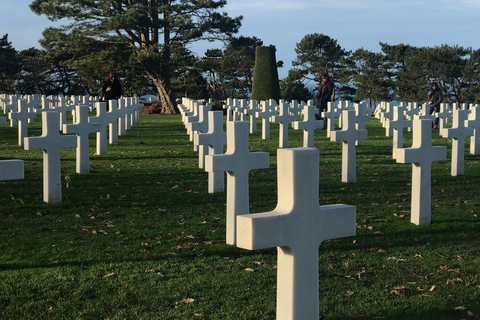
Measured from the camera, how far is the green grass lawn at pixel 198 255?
4504mm

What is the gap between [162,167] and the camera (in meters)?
12.5

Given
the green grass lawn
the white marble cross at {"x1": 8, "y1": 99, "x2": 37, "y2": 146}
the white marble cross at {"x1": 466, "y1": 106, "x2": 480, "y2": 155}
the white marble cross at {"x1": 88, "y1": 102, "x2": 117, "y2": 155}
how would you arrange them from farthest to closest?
the white marble cross at {"x1": 8, "y1": 99, "x2": 37, "y2": 146}
the white marble cross at {"x1": 466, "y1": 106, "x2": 480, "y2": 155}
the white marble cross at {"x1": 88, "y1": 102, "x2": 117, "y2": 155}
the green grass lawn

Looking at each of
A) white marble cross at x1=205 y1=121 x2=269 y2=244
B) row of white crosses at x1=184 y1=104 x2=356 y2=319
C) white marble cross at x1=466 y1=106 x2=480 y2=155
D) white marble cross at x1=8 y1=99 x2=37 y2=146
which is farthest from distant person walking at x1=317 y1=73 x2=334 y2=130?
row of white crosses at x1=184 y1=104 x2=356 y2=319

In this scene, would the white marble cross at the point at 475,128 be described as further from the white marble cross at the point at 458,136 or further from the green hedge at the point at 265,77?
the green hedge at the point at 265,77

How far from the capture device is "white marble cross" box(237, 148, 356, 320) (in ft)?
10.3

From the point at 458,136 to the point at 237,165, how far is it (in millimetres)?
5940

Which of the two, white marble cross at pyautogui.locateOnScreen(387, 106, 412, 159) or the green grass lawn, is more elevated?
white marble cross at pyautogui.locateOnScreen(387, 106, 412, 159)

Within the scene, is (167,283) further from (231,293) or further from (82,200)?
(82,200)

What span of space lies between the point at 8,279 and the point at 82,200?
3.71 metres

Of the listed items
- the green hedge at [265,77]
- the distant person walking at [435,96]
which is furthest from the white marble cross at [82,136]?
the green hedge at [265,77]

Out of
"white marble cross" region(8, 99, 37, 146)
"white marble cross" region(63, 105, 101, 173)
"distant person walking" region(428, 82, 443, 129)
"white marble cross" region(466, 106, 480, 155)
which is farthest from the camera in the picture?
"distant person walking" region(428, 82, 443, 129)

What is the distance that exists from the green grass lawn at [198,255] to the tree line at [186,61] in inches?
964

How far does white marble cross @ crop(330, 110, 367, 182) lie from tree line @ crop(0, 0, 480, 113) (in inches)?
932

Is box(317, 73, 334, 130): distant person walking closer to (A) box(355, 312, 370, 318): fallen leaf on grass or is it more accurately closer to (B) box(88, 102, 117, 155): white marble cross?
(B) box(88, 102, 117, 155): white marble cross
